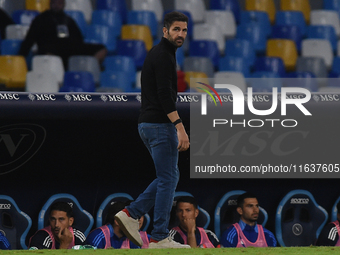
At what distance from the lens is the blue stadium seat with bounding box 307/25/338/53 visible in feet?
27.0

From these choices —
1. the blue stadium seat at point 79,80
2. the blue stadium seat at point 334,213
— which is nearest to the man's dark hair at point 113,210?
the blue stadium seat at point 334,213

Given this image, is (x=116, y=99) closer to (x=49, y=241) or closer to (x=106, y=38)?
(x=49, y=241)

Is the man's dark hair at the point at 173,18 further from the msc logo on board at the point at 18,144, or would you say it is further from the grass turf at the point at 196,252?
the msc logo on board at the point at 18,144

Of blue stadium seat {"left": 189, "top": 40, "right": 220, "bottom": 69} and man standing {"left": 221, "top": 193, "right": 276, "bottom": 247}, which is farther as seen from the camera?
blue stadium seat {"left": 189, "top": 40, "right": 220, "bottom": 69}

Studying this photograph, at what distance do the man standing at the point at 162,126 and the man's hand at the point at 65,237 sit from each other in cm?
130

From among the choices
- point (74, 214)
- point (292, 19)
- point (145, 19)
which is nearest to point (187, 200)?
point (74, 214)

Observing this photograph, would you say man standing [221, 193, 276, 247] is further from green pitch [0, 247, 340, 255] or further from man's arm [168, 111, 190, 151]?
man's arm [168, 111, 190, 151]

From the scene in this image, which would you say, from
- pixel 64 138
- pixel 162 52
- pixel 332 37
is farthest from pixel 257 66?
pixel 162 52

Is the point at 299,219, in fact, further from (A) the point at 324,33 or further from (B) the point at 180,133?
(A) the point at 324,33

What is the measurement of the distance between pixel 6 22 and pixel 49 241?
389cm

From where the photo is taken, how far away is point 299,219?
16.2ft

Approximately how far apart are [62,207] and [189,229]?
1009 millimetres

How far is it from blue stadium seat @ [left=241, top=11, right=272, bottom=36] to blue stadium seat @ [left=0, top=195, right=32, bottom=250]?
15.8 ft

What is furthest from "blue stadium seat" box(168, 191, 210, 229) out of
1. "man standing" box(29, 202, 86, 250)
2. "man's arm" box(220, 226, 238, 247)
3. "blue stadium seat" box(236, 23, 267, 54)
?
"blue stadium seat" box(236, 23, 267, 54)
